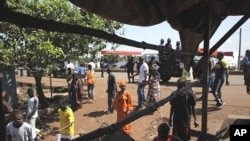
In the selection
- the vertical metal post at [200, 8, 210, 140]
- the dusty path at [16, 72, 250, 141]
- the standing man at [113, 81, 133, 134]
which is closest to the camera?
the vertical metal post at [200, 8, 210, 140]

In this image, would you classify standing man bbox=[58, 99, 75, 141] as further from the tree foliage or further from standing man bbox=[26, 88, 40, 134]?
the tree foliage

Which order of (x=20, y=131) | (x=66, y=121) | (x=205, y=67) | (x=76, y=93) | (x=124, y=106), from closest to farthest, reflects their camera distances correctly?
(x=205, y=67) → (x=20, y=131) → (x=66, y=121) → (x=124, y=106) → (x=76, y=93)

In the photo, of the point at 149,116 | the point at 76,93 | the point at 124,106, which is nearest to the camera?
the point at 124,106

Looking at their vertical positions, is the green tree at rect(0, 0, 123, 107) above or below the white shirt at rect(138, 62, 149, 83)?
above

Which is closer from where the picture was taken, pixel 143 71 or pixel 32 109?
pixel 32 109

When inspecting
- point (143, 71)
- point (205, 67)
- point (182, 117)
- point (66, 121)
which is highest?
point (205, 67)

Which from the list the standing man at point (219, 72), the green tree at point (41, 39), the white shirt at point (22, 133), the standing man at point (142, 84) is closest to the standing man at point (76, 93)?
the green tree at point (41, 39)

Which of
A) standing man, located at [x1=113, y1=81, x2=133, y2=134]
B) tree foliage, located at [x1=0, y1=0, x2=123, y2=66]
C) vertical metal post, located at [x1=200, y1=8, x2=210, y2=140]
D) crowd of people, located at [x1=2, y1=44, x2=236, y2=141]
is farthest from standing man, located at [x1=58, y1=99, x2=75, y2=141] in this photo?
vertical metal post, located at [x1=200, y1=8, x2=210, y2=140]

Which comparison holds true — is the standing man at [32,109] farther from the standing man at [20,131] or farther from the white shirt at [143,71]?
the white shirt at [143,71]

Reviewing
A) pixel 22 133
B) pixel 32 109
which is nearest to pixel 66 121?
pixel 22 133

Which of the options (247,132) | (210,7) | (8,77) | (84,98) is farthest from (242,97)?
(210,7)

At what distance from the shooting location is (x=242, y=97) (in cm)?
1419

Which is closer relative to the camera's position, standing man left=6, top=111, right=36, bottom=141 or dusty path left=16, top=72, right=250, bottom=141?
standing man left=6, top=111, right=36, bottom=141

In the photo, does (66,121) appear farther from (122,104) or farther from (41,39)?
(41,39)
